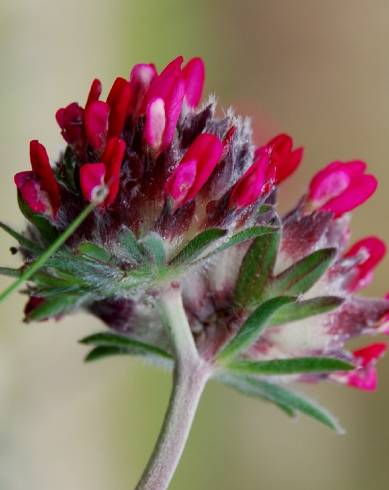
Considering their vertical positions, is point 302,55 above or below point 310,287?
above

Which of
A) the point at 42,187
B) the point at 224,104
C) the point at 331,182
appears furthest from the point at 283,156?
the point at 224,104

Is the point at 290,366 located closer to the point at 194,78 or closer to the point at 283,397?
the point at 283,397

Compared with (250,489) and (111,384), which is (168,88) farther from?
(250,489)

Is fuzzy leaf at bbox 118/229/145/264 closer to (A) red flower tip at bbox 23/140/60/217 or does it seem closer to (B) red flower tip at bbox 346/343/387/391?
(A) red flower tip at bbox 23/140/60/217

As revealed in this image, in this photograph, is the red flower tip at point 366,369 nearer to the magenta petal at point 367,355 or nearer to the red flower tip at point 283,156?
the magenta petal at point 367,355

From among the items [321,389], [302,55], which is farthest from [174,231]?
[302,55]

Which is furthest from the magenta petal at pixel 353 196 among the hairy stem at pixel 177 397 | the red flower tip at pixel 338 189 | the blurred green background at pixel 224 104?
the blurred green background at pixel 224 104
